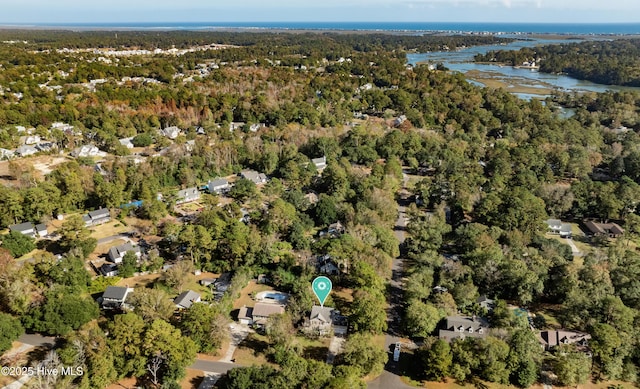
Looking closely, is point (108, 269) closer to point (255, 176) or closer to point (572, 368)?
point (255, 176)

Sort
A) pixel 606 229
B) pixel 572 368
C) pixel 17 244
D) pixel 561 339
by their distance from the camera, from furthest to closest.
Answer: pixel 606 229, pixel 17 244, pixel 561 339, pixel 572 368

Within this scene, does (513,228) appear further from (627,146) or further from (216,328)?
(627,146)

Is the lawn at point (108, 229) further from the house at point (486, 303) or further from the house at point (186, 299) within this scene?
the house at point (486, 303)

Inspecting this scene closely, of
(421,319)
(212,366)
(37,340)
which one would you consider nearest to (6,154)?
(37,340)

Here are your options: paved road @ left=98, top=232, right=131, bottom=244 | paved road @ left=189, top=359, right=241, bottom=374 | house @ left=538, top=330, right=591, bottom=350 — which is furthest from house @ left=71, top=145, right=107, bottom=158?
house @ left=538, top=330, right=591, bottom=350

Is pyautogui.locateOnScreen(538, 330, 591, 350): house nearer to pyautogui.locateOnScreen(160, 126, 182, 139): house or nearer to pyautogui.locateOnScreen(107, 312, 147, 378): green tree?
pyautogui.locateOnScreen(107, 312, 147, 378): green tree

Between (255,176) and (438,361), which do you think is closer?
(438,361)
